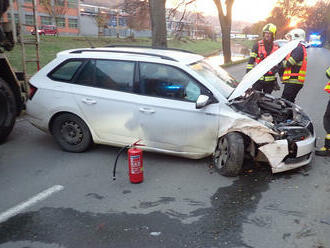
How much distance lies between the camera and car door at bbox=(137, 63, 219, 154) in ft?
14.8

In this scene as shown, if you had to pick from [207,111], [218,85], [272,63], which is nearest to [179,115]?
[207,111]

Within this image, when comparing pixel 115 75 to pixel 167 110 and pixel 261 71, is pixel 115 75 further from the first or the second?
pixel 261 71

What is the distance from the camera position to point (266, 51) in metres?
6.71

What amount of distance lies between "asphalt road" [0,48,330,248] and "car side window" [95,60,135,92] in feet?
3.75

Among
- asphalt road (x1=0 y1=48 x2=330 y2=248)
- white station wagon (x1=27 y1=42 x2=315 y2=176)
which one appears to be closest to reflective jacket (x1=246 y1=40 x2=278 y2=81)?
white station wagon (x1=27 y1=42 x2=315 y2=176)

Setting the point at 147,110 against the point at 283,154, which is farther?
the point at 147,110

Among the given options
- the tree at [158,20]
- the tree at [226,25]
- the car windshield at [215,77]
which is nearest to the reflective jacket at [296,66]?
the car windshield at [215,77]

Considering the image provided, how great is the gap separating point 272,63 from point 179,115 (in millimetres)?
1535

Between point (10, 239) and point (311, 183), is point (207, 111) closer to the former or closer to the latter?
point (311, 183)

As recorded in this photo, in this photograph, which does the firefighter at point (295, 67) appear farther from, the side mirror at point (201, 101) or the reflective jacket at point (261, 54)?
the side mirror at point (201, 101)

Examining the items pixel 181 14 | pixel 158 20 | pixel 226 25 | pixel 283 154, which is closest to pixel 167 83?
pixel 283 154

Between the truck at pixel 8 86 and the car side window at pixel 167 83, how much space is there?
252cm

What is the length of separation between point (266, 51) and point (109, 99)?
3.62 metres

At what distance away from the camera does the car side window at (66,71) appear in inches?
205
